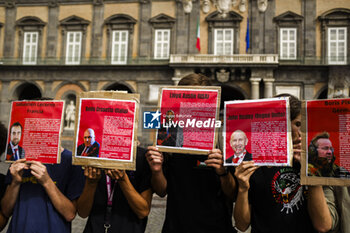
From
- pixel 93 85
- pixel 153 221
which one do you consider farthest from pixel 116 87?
pixel 153 221

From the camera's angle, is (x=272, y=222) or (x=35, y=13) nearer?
(x=272, y=222)

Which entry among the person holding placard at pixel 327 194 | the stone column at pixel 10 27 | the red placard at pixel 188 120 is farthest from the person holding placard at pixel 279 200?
the stone column at pixel 10 27

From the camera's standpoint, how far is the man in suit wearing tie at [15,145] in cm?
272

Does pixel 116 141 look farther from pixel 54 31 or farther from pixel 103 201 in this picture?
pixel 54 31

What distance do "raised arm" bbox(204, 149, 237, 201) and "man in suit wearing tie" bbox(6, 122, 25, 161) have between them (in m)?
1.59

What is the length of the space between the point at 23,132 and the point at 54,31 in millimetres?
24939

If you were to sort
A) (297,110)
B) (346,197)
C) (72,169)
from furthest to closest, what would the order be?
(72,169), (297,110), (346,197)

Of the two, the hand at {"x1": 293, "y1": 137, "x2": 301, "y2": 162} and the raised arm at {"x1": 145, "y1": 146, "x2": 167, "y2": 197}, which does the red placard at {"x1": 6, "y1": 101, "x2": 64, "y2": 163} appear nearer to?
the raised arm at {"x1": 145, "y1": 146, "x2": 167, "y2": 197}

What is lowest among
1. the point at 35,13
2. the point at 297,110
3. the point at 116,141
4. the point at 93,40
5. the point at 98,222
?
the point at 98,222

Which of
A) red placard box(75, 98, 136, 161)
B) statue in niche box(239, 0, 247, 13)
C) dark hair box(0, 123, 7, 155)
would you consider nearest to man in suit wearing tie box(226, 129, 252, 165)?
red placard box(75, 98, 136, 161)

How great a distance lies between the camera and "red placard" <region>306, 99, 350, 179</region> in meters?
2.23

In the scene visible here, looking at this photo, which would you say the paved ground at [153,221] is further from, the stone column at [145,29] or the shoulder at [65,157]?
the stone column at [145,29]

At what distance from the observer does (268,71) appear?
71.0ft

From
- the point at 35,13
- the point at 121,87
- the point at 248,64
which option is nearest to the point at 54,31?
the point at 35,13
